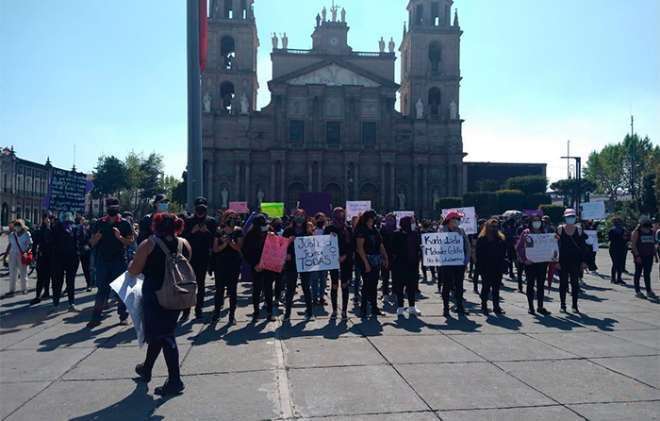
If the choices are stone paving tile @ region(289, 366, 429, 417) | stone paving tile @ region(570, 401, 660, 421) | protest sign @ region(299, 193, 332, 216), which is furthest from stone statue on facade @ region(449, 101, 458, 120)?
stone paving tile @ region(570, 401, 660, 421)

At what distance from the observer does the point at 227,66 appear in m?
55.5

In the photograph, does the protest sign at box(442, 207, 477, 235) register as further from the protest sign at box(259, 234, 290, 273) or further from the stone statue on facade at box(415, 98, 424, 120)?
the stone statue on facade at box(415, 98, 424, 120)

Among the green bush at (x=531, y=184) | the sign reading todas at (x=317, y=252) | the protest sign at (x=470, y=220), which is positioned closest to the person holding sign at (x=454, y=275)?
the sign reading todas at (x=317, y=252)

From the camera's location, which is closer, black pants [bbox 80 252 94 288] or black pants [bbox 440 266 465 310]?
black pants [bbox 440 266 465 310]

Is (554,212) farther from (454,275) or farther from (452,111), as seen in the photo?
(454,275)

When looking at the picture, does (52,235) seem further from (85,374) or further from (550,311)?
(550,311)

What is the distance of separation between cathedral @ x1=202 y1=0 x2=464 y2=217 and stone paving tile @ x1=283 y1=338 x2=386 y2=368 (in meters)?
45.7

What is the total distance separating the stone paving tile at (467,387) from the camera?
16.8ft

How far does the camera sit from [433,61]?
57.8 m

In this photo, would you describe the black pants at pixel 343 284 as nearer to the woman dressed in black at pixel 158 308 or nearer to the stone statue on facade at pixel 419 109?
the woman dressed in black at pixel 158 308

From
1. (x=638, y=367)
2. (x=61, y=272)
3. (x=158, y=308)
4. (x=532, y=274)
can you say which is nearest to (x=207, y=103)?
(x=61, y=272)

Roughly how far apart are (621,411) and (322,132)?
166 feet

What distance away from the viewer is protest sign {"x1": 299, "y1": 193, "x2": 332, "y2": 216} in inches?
822

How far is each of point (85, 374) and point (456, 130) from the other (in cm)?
5462
